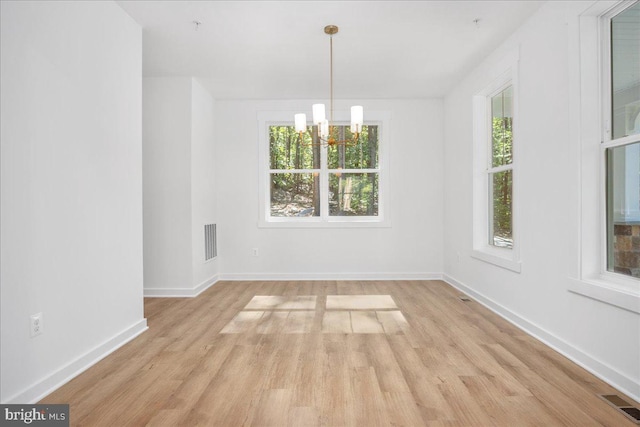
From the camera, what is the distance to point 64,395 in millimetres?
2088

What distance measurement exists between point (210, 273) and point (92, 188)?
109 inches

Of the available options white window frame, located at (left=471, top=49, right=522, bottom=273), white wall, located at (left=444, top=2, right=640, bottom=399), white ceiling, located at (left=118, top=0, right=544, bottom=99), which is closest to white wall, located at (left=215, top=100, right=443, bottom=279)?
white ceiling, located at (left=118, top=0, right=544, bottom=99)

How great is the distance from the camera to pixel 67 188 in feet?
7.52

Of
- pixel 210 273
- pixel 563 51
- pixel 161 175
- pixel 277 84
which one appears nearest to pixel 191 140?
pixel 161 175

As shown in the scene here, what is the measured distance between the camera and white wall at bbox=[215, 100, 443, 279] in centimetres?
546

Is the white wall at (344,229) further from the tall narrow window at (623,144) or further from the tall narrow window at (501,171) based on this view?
the tall narrow window at (623,144)

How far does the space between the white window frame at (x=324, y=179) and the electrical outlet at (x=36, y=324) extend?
347 centimetres

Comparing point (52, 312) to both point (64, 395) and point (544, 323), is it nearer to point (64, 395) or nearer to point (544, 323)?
point (64, 395)

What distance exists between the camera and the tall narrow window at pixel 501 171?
372 centimetres

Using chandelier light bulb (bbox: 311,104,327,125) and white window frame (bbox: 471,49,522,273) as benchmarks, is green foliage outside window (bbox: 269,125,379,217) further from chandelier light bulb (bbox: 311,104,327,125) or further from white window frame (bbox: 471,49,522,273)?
chandelier light bulb (bbox: 311,104,327,125)

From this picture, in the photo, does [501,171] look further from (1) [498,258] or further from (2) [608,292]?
(2) [608,292]

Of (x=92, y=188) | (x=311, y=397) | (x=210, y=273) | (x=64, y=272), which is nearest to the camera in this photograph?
(x=311, y=397)

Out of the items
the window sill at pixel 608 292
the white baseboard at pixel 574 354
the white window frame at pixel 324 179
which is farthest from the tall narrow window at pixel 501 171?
the white window frame at pixel 324 179

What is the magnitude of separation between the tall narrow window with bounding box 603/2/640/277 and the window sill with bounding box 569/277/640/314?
5.0 inches
